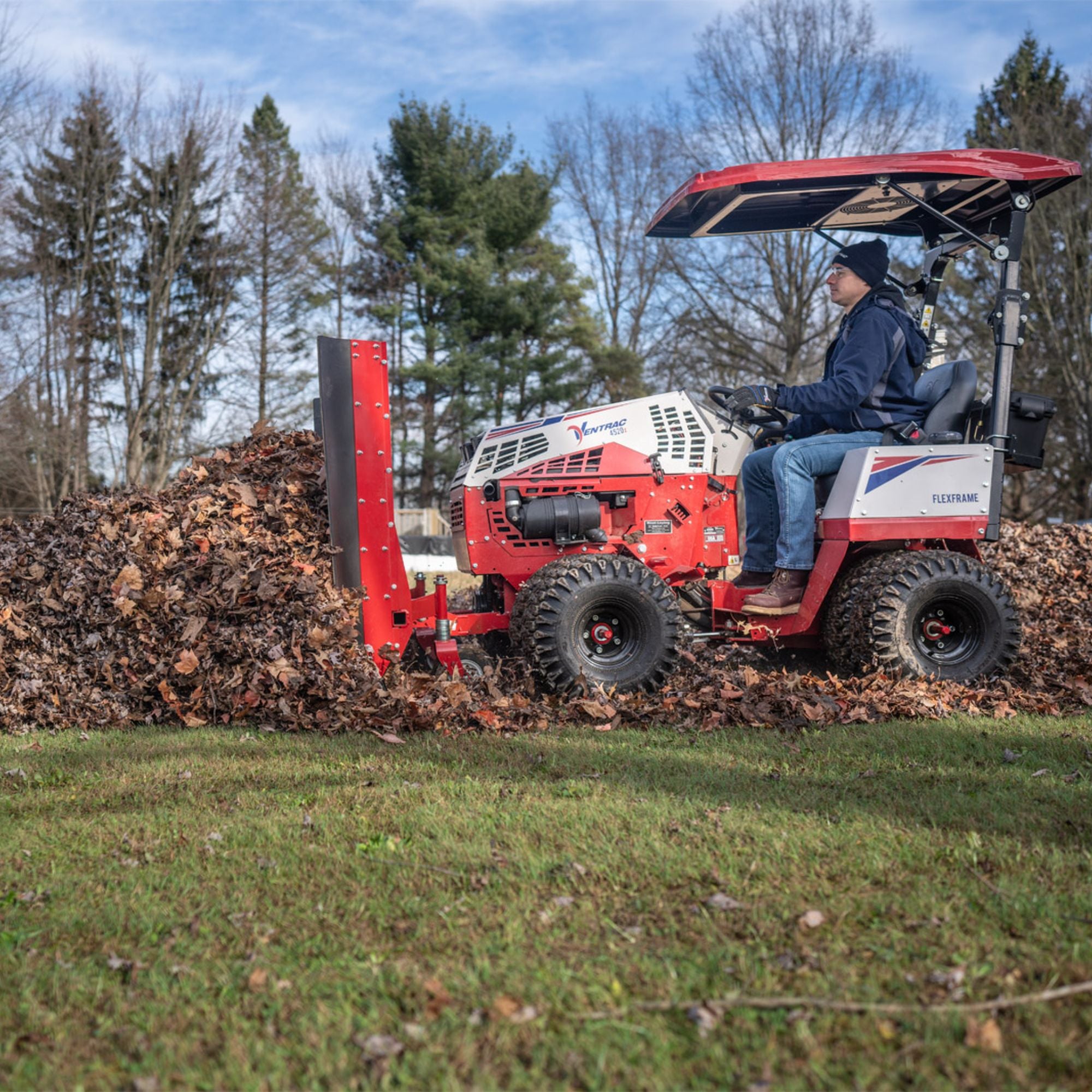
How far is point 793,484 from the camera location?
18.9 feet

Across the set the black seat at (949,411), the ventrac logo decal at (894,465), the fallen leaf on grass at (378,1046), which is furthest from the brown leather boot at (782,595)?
the fallen leaf on grass at (378,1046)

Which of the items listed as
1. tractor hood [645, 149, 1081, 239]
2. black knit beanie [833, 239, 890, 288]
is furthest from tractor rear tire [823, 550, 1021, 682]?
tractor hood [645, 149, 1081, 239]

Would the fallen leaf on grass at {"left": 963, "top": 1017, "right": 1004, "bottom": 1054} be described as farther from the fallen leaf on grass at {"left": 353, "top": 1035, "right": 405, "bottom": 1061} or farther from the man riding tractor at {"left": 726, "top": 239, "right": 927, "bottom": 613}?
the man riding tractor at {"left": 726, "top": 239, "right": 927, "bottom": 613}

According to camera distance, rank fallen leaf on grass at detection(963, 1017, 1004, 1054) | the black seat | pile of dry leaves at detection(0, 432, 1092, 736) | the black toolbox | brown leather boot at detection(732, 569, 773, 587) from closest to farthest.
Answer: fallen leaf on grass at detection(963, 1017, 1004, 1054) → pile of dry leaves at detection(0, 432, 1092, 736) → the black toolbox → the black seat → brown leather boot at detection(732, 569, 773, 587)

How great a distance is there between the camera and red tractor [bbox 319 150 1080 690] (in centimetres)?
555

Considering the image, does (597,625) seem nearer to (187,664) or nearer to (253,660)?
(253,660)

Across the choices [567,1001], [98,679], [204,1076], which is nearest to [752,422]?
[98,679]

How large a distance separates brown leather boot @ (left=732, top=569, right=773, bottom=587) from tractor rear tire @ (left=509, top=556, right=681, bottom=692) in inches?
25.7

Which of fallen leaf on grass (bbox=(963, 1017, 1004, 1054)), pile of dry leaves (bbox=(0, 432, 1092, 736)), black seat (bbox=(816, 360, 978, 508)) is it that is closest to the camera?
fallen leaf on grass (bbox=(963, 1017, 1004, 1054))

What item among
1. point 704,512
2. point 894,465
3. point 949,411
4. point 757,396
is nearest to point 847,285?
point 757,396

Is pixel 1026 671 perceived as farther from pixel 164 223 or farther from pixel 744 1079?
pixel 164 223

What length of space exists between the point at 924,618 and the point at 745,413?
1594 millimetres

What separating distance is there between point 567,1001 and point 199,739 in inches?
121

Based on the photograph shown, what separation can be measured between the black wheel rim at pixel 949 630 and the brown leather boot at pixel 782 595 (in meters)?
0.66
